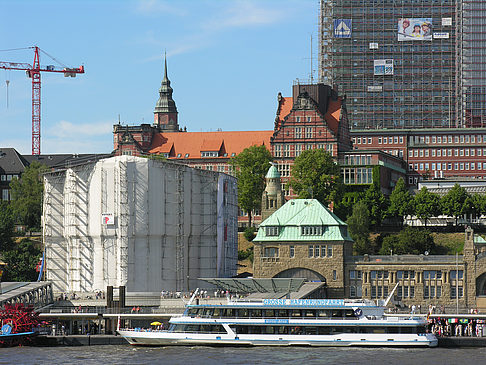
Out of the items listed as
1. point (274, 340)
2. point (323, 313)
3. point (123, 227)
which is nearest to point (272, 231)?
point (123, 227)

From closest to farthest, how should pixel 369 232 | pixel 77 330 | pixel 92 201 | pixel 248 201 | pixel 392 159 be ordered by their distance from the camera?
1. pixel 77 330
2. pixel 92 201
3. pixel 369 232
4. pixel 248 201
5. pixel 392 159

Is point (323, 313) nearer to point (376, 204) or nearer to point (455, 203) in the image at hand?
point (376, 204)

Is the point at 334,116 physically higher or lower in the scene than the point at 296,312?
higher

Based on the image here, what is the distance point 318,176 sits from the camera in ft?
564

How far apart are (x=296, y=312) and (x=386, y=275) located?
85.7 feet

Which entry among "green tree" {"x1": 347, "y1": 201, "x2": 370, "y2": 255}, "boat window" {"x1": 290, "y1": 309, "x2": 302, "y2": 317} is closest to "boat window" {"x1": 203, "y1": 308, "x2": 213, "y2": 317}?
"boat window" {"x1": 290, "y1": 309, "x2": 302, "y2": 317}

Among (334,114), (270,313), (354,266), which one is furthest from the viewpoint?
(334,114)

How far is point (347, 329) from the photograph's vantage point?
4168 inches

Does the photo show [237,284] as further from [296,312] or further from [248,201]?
[248,201]

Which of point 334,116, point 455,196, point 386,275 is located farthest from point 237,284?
point 334,116

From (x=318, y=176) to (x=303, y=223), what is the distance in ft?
130

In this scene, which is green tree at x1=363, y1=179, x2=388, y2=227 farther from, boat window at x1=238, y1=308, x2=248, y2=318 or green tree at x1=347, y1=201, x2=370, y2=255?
boat window at x1=238, y1=308, x2=248, y2=318

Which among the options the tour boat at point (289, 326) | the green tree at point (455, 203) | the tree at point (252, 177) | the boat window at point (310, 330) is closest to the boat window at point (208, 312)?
the tour boat at point (289, 326)

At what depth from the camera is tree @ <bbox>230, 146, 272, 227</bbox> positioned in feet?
593
